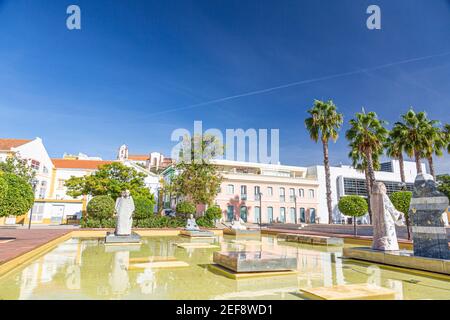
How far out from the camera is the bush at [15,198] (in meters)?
11.4

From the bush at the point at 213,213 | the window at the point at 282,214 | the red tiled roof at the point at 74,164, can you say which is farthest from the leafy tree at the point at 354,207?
the red tiled roof at the point at 74,164

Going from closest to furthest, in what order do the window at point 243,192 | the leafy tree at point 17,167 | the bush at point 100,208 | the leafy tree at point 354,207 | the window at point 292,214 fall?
the leafy tree at point 354,207 < the bush at point 100,208 < the leafy tree at point 17,167 < the window at point 243,192 < the window at point 292,214

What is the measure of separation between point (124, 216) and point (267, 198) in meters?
26.1

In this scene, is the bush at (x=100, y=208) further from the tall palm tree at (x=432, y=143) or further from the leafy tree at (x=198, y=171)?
the tall palm tree at (x=432, y=143)

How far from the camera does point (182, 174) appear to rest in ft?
88.5

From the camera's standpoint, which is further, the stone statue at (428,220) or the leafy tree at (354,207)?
the leafy tree at (354,207)

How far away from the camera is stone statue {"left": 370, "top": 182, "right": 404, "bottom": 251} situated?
8578 millimetres

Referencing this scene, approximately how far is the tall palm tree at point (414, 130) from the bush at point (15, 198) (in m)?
26.5

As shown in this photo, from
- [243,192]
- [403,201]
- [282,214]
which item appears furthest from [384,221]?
[282,214]

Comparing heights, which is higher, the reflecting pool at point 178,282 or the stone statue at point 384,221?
the stone statue at point 384,221

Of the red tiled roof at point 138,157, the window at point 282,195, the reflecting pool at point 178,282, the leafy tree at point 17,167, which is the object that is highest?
the red tiled roof at point 138,157

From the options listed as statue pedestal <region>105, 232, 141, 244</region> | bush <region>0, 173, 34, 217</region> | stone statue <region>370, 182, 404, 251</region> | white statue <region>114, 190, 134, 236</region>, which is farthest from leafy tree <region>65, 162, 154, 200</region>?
stone statue <region>370, 182, 404, 251</region>
